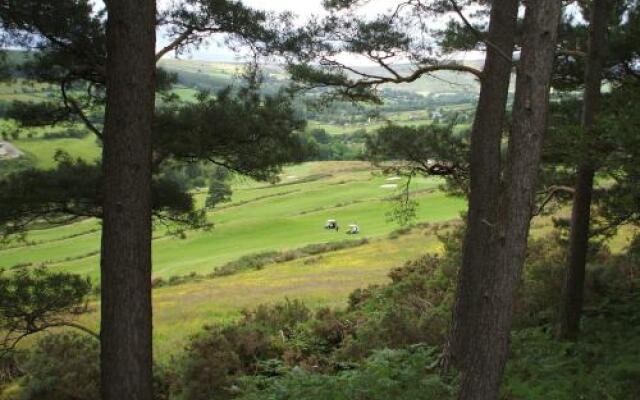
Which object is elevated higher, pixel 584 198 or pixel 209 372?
pixel 584 198

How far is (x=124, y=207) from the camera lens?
4.53m

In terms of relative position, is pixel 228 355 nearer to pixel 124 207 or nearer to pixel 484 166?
pixel 484 166

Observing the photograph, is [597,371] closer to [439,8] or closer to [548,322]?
[548,322]

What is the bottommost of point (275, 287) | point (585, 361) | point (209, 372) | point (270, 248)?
point (270, 248)

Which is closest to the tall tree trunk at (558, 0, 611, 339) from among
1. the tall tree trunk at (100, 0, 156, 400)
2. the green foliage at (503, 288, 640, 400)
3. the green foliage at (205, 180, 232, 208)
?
the green foliage at (503, 288, 640, 400)

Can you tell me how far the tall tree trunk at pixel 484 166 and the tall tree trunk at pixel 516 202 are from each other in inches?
98.9

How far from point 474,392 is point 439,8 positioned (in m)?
6.11

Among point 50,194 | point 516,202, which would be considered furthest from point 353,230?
point 516,202

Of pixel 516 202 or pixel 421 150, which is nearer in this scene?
pixel 516 202

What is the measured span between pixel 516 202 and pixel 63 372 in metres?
A: 9.51

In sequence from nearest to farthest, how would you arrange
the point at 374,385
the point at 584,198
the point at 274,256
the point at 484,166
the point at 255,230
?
the point at 374,385, the point at 484,166, the point at 584,198, the point at 274,256, the point at 255,230

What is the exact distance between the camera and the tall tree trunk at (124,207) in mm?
4504

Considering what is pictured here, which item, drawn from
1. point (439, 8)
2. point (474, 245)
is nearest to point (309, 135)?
point (439, 8)

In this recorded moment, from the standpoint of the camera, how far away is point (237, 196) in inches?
3024
